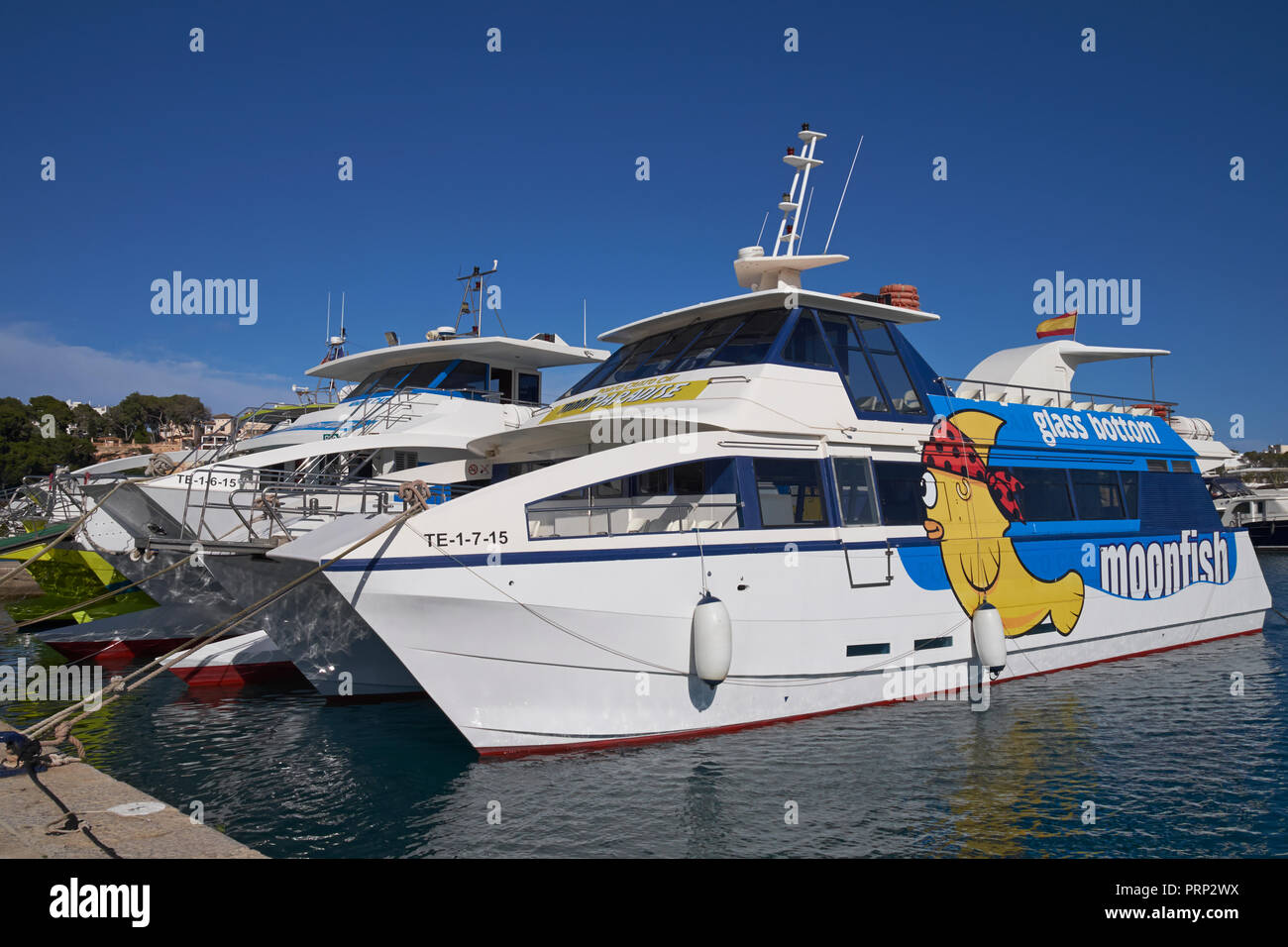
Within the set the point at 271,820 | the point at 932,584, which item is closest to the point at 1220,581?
the point at 932,584

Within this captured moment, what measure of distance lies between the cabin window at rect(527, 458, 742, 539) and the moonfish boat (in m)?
0.03

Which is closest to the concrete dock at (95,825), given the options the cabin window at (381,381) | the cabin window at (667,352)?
the cabin window at (667,352)

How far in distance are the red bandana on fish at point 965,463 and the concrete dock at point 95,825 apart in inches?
372

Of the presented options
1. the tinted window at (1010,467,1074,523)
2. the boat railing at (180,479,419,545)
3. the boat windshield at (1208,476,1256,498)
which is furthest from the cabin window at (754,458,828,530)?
the boat windshield at (1208,476,1256,498)

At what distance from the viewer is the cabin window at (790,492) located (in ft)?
34.0

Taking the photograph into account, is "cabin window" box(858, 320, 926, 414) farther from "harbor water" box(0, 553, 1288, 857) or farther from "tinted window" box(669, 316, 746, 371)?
"harbor water" box(0, 553, 1288, 857)

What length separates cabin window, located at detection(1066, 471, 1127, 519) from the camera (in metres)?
14.5

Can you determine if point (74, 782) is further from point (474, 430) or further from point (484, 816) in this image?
point (474, 430)

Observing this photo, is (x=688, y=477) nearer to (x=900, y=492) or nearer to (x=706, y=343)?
(x=706, y=343)

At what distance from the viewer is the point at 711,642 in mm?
9156

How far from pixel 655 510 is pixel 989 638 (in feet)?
16.3

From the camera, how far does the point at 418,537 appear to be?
861 cm
